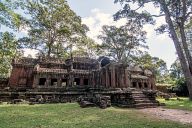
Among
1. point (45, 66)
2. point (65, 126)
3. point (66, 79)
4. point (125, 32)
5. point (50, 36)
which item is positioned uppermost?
point (125, 32)

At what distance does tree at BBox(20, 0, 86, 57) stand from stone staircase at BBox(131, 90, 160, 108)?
75.8ft

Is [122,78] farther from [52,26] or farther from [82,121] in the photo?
[52,26]

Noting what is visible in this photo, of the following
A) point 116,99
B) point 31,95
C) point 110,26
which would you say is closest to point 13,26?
point 31,95

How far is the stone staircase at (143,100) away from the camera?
14.7 m

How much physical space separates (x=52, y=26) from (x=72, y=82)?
548 inches

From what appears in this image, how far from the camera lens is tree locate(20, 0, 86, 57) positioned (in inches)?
1337

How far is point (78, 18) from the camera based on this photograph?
36.1 meters

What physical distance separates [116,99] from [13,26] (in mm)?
15136

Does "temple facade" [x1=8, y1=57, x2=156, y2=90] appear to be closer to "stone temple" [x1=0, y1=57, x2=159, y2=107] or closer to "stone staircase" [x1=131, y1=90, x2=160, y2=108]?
"stone temple" [x1=0, y1=57, x2=159, y2=107]

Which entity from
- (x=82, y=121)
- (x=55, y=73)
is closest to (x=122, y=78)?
(x=82, y=121)

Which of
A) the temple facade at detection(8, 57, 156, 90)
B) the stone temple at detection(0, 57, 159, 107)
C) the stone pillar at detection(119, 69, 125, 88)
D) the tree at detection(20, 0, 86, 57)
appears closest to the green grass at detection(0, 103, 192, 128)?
the stone temple at detection(0, 57, 159, 107)

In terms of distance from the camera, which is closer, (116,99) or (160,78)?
(116,99)

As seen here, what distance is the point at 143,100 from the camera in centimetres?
1543

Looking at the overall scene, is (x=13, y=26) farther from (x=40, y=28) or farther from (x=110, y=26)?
(x=110, y=26)
